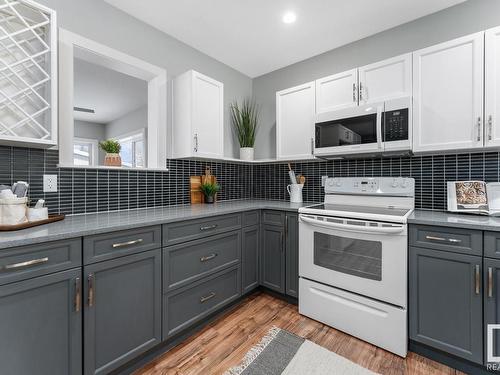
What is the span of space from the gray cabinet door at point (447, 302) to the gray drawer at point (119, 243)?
5.49 ft

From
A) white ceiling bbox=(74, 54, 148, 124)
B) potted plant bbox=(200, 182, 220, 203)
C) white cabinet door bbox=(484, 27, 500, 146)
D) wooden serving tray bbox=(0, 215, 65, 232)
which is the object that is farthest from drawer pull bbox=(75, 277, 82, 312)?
white ceiling bbox=(74, 54, 148, 124)

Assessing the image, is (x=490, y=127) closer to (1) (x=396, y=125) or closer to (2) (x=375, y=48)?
(1) (x=396, y=125)

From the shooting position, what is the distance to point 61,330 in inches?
46.1

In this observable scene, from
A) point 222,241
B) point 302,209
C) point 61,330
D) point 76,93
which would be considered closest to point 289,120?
point 302,209

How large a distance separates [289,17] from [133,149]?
407 centimetres

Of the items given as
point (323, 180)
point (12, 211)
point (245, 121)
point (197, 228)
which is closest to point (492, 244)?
point (323, 180)

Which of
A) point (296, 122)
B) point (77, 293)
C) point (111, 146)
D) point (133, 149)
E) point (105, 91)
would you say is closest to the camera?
point (77, 293)

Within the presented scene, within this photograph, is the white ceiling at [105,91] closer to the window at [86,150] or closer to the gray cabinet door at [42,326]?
the window at [86,150]

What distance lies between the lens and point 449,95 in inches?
68.7

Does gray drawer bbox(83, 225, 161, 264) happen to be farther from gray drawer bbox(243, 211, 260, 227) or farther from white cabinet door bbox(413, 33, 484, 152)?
white cabinet door bbox(413, 33, 484, 152)

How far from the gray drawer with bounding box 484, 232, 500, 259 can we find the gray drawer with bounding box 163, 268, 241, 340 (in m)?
1.69

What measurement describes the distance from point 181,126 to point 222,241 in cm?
111

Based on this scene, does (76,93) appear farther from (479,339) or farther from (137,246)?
(479,339)

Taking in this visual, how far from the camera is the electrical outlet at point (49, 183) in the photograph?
1594mm
